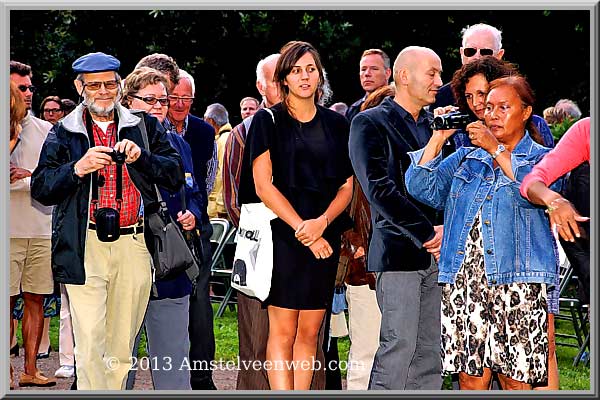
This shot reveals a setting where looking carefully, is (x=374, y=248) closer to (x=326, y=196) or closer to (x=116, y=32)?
(x=326, y=196)

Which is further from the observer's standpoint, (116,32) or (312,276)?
(116,32)

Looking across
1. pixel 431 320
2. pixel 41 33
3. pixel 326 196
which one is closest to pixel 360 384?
pixel 431 320

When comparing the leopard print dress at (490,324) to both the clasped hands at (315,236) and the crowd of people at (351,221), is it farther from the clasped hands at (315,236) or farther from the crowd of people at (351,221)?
the clasped hands at (315,236)

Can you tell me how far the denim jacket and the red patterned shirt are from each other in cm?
171

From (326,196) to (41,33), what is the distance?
10.8 meters

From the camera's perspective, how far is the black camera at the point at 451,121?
7.03m

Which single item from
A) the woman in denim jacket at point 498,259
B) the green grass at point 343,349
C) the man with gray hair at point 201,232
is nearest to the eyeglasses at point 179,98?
the man with gray hair at point 201,232

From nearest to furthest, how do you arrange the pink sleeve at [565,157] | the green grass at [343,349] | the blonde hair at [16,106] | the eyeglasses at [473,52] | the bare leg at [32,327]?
the pink sleeve at [565,157] < the eyeglasses at [473,52] < the blonde hair at [16,106] < the bare leg at [32,327] < the green grass at [343,349]

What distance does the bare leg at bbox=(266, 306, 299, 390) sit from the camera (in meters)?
7.33

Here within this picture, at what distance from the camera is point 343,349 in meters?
11.1

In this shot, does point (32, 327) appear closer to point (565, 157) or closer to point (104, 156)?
point (104, 156)

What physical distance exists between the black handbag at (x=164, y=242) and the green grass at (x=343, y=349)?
270 centimetres

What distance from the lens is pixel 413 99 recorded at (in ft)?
24.7

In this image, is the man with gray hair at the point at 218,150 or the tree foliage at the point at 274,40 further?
the tree foliage at the point at 274,40
